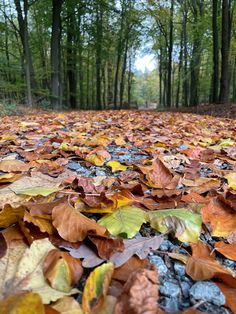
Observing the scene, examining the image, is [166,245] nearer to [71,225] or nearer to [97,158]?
[71,225]

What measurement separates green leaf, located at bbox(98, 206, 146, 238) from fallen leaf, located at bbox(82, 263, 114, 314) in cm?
23

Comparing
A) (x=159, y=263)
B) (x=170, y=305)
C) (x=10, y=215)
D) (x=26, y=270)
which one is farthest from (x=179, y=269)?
(x=10, y=215)

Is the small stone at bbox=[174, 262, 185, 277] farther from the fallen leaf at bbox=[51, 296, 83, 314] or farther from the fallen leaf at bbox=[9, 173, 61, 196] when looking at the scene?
the fallen leaf at bbox=[9, 173, 61, 196]

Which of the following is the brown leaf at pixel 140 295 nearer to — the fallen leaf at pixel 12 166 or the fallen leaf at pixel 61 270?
the fallen leaf at pixel 61 270

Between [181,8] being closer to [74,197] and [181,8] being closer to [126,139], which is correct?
[126,139]

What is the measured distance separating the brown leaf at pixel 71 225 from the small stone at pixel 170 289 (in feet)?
0.73

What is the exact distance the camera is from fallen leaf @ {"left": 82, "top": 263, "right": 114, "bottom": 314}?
645 mm

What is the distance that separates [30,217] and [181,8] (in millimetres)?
22283

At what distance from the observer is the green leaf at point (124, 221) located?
0.97m

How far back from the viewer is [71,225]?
0.94m

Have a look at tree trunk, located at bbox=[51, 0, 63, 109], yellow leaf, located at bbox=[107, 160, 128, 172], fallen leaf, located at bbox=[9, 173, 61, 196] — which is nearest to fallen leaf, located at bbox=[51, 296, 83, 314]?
fallen leaf, located at bbox=[9, 173, 61, 196]

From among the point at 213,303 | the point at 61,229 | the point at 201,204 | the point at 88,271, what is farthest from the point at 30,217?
the point at 201,204

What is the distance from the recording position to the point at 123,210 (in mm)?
1112

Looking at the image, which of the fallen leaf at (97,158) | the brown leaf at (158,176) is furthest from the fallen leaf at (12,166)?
the brown leaf at (158,176)
